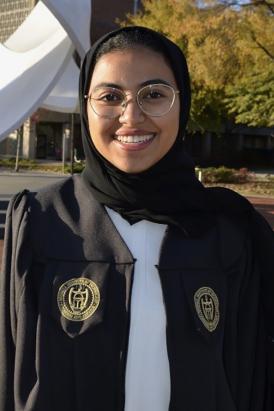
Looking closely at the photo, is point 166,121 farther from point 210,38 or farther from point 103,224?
point 210,38

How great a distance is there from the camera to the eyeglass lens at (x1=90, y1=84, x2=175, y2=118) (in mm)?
1485

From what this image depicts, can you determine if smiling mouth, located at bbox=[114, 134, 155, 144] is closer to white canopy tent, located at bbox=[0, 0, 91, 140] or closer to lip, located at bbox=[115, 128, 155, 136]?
lip, located at bbox=[115, 128, 155, 136]

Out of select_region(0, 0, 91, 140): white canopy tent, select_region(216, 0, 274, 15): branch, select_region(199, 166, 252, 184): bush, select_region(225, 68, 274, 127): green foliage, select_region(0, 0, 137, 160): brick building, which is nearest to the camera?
select_region(0, 0, 91, 140): white canopy tent

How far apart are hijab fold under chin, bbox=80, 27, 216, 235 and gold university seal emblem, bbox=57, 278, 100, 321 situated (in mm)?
230

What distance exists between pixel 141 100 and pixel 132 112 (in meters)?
0.04

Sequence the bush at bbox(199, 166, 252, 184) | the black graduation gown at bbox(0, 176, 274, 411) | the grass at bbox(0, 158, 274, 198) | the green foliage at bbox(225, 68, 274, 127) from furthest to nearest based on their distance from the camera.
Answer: the bush at bbox(199, 166, 252, 184) < the grass at bbox(0, 158, 274, 198) < the green foliage at bbox(225, 68, 274, 127) < the black graduation gown at bbox(0, 176, 274, 411)

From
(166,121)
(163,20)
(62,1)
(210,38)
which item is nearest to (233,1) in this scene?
(210,38)

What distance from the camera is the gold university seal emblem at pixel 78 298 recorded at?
1455 millimetres

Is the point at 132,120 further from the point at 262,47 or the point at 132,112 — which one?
the point at 262,47

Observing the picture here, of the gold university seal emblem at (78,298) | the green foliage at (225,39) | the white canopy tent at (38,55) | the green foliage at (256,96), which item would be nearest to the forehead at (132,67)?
the gold university seal emblem at (78,298)

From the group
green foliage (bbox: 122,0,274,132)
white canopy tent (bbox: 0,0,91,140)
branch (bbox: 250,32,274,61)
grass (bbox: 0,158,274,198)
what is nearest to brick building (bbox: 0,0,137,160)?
grass (bbox: 0,158,274,198)

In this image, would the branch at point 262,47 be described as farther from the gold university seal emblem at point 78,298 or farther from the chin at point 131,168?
the gold university seal emblem at point 78,298

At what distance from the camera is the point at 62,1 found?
457 inches

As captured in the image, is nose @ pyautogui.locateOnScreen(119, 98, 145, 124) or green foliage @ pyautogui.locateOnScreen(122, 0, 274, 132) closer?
nose @ pyautogui.locateOnScreen(119, 98, 145, 124)
